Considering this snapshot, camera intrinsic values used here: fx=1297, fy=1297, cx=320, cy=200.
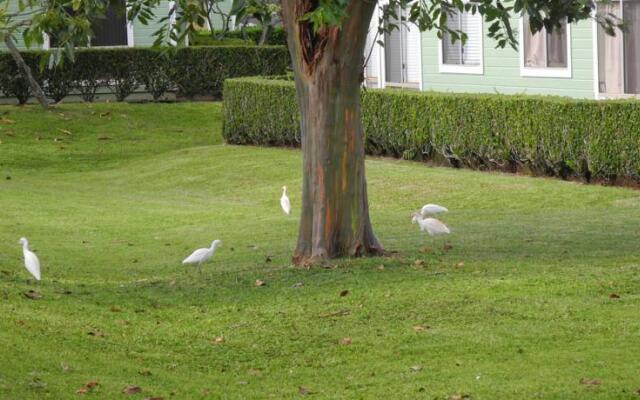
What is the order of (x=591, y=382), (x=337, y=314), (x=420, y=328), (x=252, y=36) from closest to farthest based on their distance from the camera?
(x=591, y=382) < (x=420, y=328) < (x=337, y=314) < (x=252, y=36)

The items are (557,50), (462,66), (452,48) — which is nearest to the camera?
(557,50)

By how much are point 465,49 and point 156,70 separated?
1155cm

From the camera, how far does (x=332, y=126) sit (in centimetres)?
1280

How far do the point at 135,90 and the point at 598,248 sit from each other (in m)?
23.4

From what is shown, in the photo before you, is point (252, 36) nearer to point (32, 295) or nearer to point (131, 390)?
point (32, 295)

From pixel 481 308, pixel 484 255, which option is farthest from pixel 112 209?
pixel 481 308

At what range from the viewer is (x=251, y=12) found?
12406 millimetres

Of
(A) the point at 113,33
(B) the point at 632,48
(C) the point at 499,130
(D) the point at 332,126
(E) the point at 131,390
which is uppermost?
(A) the point at 113,33

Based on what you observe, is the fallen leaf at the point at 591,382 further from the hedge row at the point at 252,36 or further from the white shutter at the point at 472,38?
the hedge row at the point at 252,36

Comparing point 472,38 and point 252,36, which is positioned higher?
point 252,36

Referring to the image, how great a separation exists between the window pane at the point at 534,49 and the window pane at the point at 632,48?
221 cm

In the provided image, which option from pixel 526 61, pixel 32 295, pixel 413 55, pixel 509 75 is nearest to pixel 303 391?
pixel 32 295

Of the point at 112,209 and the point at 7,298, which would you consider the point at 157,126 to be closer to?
the point at 112,209

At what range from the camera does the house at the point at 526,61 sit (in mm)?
21578
